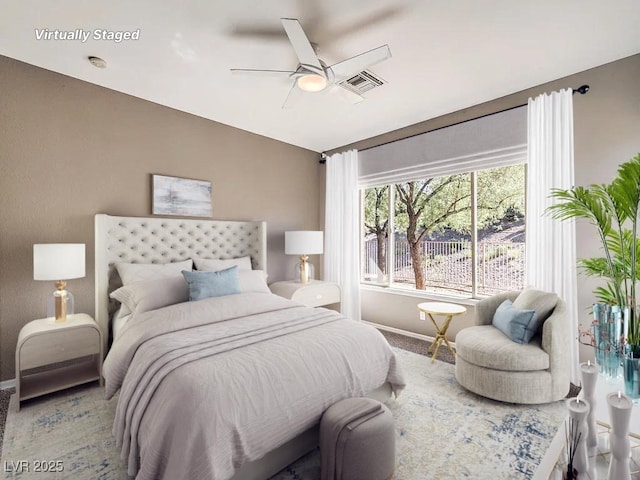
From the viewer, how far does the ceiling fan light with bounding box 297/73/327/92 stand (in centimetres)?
219

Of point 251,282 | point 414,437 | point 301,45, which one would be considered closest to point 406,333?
point 414,437

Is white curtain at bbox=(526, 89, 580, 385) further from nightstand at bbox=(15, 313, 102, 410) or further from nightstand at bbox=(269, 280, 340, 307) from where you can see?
nightstand at bbox=(15, 313, 102, 410)

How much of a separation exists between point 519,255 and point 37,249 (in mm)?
4699

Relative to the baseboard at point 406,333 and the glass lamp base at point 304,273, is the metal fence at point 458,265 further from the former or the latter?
Answer: the glass lamp base at point 304,273

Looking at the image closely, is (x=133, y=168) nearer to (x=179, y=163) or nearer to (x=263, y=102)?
(x=179, y=163)

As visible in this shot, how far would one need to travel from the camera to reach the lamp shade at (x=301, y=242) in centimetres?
396

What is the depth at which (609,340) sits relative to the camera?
181cm

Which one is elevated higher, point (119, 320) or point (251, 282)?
point (251, 282)

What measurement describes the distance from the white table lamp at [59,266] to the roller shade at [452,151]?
3424 millimetres

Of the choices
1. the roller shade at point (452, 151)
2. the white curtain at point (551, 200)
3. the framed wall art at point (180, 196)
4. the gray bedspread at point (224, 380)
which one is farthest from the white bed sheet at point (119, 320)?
the white curtain at point (551, 200)

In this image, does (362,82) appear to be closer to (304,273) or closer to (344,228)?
(344,228)

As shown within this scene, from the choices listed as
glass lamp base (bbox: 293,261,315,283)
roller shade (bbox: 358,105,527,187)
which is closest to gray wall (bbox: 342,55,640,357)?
roller shade (bbox: 358,105,527,187)

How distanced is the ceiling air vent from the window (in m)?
1.59

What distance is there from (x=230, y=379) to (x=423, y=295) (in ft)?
9.65
